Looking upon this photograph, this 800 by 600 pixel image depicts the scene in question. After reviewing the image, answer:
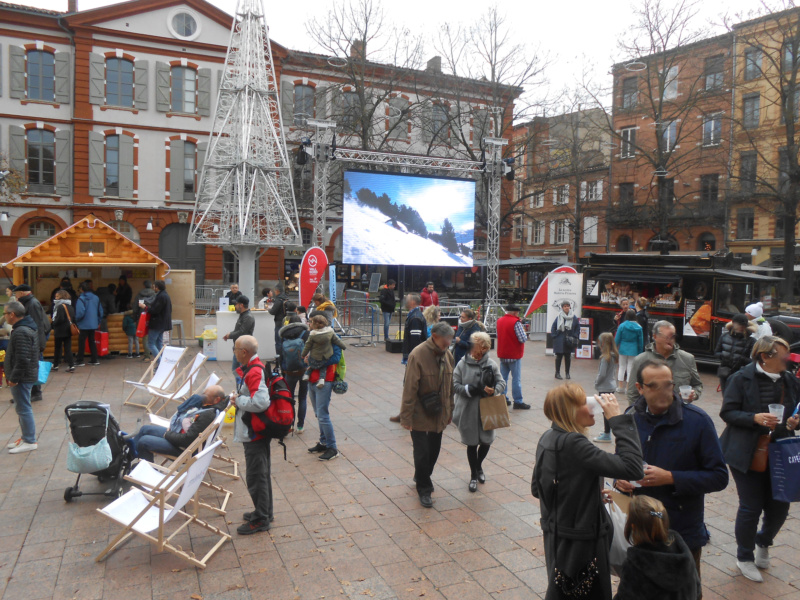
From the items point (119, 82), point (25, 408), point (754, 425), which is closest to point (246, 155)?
point (25, 408)

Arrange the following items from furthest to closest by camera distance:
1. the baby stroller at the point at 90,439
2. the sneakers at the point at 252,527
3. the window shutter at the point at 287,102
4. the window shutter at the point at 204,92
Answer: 1. the window shutter at the point at 287,102
2. the window shutter at the point at 204,92
3. the baby stroller at the point at 90,439
4. the sneakers at the point at 252,527

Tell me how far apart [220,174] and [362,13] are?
1151 centimetres

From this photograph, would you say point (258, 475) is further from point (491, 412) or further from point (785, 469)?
point (785, 469)

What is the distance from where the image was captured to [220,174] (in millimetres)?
21766

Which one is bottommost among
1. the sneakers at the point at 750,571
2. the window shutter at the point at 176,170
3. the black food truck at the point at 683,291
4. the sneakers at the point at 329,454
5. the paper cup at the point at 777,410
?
the sneakers at the point at 750,571

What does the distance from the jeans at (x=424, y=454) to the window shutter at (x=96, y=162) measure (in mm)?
30560

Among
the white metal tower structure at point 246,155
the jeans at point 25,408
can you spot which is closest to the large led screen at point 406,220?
the white metal tower structure at point 246,155

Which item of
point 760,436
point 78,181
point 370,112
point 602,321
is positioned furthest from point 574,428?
point 78,181

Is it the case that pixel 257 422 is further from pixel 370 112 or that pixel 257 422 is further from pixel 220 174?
pixel 370 112

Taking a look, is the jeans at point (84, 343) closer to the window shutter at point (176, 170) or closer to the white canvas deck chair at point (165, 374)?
the white canvas deck chair at point (165, 374)

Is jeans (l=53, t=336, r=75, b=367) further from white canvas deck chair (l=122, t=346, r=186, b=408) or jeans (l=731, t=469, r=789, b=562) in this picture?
jeans (l=731, t=469, r=789, b=562)

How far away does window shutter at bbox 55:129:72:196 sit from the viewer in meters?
30.7

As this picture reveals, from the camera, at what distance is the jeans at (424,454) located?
5.79m

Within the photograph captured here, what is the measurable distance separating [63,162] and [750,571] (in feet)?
111
